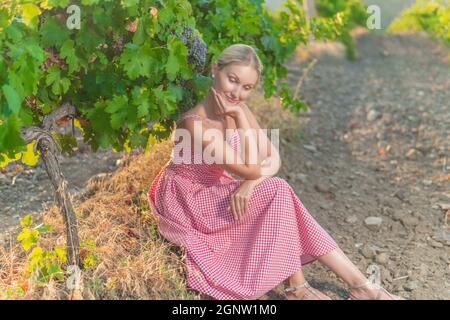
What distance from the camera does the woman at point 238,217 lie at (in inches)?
123

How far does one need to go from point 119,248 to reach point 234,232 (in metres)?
0.54

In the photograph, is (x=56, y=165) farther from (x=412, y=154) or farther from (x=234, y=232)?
(x=412, y=154)

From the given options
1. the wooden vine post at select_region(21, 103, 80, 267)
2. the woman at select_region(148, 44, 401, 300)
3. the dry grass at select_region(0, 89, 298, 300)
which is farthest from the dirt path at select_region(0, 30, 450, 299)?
the wooden vine post at select_region(21, 103, 80, 267)

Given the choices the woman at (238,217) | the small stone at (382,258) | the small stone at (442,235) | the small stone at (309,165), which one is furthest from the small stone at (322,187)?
the woman at (238,217)

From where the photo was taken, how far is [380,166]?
17.2 ft

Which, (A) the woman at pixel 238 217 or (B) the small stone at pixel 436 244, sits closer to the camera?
(A) the woman at pixel 238 217

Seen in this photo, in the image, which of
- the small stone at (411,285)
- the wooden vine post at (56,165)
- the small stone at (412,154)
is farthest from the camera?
the small stone at (412,154)

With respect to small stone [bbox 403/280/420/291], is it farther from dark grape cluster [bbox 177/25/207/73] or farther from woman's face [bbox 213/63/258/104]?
dark grape cluster [bbox 177/25/207/73]

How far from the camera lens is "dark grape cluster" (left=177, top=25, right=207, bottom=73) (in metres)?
3.22

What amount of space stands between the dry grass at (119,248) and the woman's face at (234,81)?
2.48 feet

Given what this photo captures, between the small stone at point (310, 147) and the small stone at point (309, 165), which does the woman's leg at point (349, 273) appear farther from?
the small stone at point (310, 147)

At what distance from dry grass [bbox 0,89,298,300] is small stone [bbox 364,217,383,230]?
123cm

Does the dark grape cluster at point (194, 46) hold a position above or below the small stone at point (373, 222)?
above

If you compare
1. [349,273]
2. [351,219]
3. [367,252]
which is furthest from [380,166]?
[349,273]
